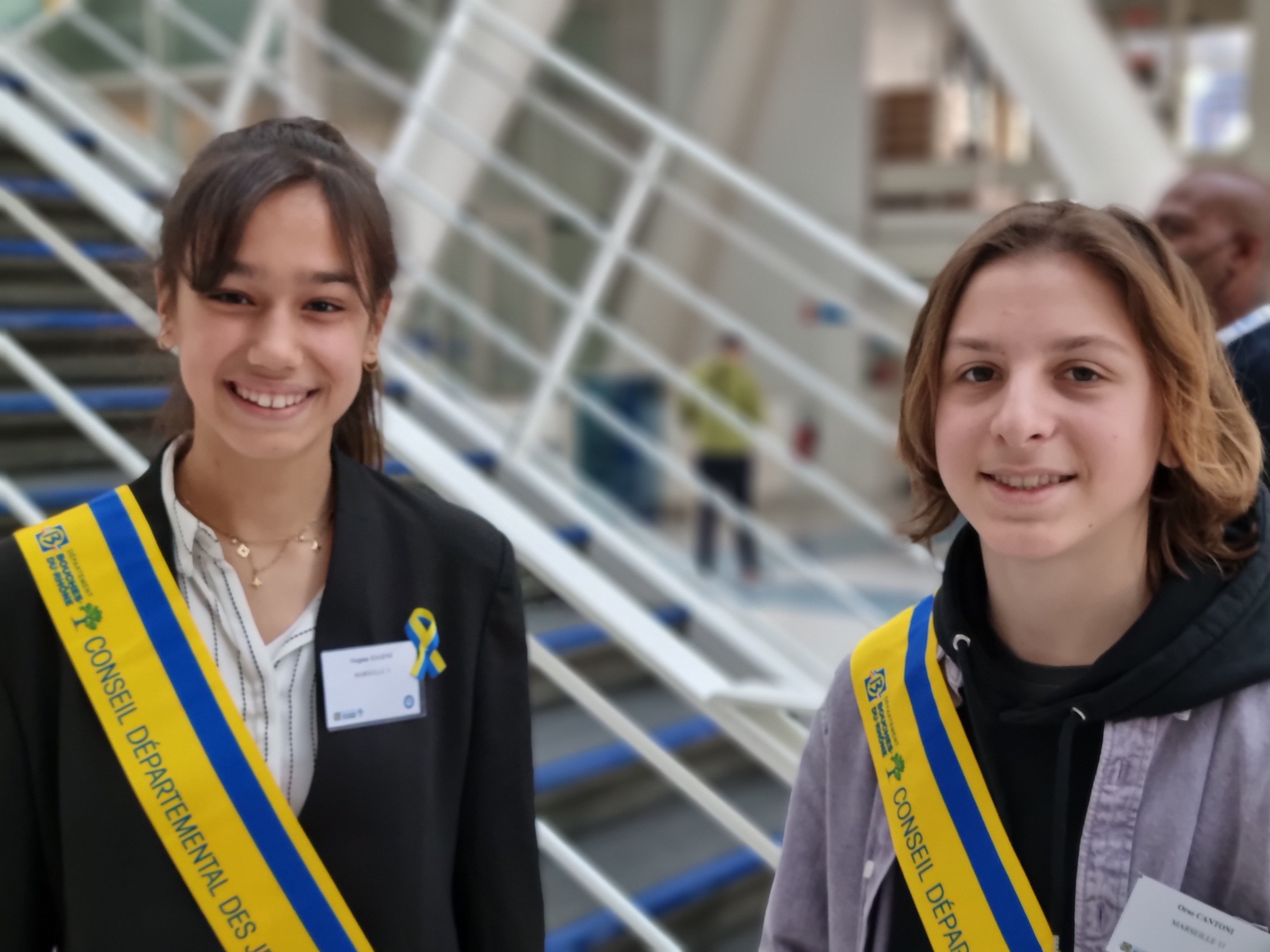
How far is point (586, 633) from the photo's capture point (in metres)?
2.74

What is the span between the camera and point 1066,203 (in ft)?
3.16

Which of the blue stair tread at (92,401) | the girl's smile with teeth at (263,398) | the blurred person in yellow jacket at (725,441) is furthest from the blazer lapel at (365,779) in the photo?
the blurred person in yellow jacket at (725,441)

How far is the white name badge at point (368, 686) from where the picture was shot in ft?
3.27

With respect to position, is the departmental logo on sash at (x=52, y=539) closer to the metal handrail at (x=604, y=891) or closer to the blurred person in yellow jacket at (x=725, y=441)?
the metal handrail at (x=604, y=891)

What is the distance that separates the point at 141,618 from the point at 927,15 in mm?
11253

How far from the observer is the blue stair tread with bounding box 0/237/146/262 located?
9.10ft

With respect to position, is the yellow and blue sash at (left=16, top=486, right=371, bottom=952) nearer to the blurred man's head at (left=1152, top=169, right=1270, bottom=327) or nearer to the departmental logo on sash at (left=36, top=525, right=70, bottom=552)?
the departmental logo on sash at (left=36, top=525, right=70, bottom=552)

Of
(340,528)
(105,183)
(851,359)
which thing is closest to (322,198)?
(340,528)

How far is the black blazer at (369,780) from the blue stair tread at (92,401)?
1.44 metres

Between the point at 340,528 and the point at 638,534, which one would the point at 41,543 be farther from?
the point at 638,534

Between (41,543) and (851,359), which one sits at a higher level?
(41,543)

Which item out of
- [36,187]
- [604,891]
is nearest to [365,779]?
[604,891]

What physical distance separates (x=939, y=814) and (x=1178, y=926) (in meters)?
0.20

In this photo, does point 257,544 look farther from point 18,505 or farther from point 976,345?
point 18,505
